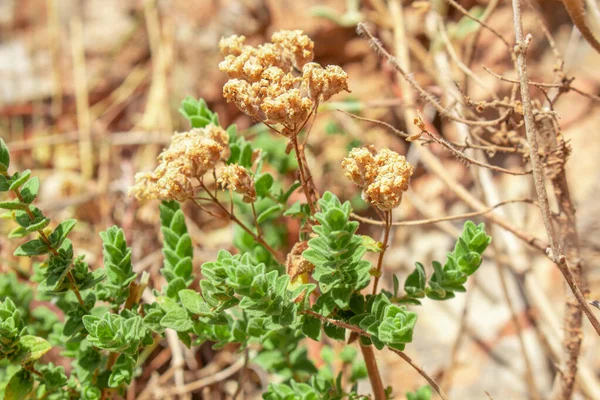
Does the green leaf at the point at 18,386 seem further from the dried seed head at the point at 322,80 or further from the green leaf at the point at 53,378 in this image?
the dried seed head at the point at 322,80

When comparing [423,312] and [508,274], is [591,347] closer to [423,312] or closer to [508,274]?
[508,274]

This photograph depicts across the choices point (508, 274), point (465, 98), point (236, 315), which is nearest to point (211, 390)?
point (236, 315)

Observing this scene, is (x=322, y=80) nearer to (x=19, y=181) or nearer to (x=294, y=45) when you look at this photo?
(x=294, y=45)

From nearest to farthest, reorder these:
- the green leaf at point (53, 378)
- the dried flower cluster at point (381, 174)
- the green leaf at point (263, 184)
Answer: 1. the dried flower cluster at point (381, 174)
2. the green leaf at point (53, 378)
3. the green leaf at point (263, 184)

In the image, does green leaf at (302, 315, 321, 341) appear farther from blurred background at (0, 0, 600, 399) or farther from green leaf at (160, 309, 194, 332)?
blurred background at (0, 0, 600, 399)

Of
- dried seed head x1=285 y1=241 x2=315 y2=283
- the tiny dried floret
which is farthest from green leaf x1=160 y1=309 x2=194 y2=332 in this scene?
the tiny dried floret

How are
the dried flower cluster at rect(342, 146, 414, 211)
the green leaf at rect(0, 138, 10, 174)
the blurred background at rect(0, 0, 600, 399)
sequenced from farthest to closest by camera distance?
the blurred background at rect(0, 0, 600, 399) → the green leaf at rect(0, 138, 10, 174) → the dried flower cluster at rect(342, 146, 414, 211)

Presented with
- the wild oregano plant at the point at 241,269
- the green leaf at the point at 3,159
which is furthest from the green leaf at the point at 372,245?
the green leaf at the point at 3,159
